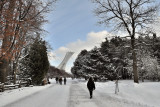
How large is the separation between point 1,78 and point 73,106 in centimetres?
992

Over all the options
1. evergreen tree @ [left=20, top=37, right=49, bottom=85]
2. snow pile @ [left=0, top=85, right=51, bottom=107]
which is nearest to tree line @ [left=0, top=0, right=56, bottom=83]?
snow pile @ [left=0, top=85, right=51, bottom=107]

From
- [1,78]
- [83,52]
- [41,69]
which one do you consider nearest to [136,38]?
[1,78]

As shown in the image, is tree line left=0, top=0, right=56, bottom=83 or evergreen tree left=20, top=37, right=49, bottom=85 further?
evergreen tree left=20, top=37, right=49, bottom=85

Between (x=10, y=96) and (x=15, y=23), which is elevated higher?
(x=15, y=23)

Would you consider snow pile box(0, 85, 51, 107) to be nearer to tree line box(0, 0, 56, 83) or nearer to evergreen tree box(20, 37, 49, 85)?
tree line box(0, 0, 56, 83)

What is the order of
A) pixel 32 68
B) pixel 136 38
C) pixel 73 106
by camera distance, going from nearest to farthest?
pixel 73 106, pixel 136 38, pixel 32 68

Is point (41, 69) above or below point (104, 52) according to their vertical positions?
below

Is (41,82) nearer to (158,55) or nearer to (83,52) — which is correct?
(158,55)

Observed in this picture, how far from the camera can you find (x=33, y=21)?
10.8m

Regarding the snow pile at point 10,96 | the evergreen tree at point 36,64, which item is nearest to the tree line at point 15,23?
the snow pile at point 10,96

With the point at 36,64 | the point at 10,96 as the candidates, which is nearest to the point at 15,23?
the point at 10,96

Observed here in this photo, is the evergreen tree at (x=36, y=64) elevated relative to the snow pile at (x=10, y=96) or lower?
elevated

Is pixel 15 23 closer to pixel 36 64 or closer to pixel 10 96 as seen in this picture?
pixel 10 96

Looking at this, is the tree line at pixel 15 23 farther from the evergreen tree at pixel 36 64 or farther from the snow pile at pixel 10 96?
the evergreen tree at pixel 36 64
